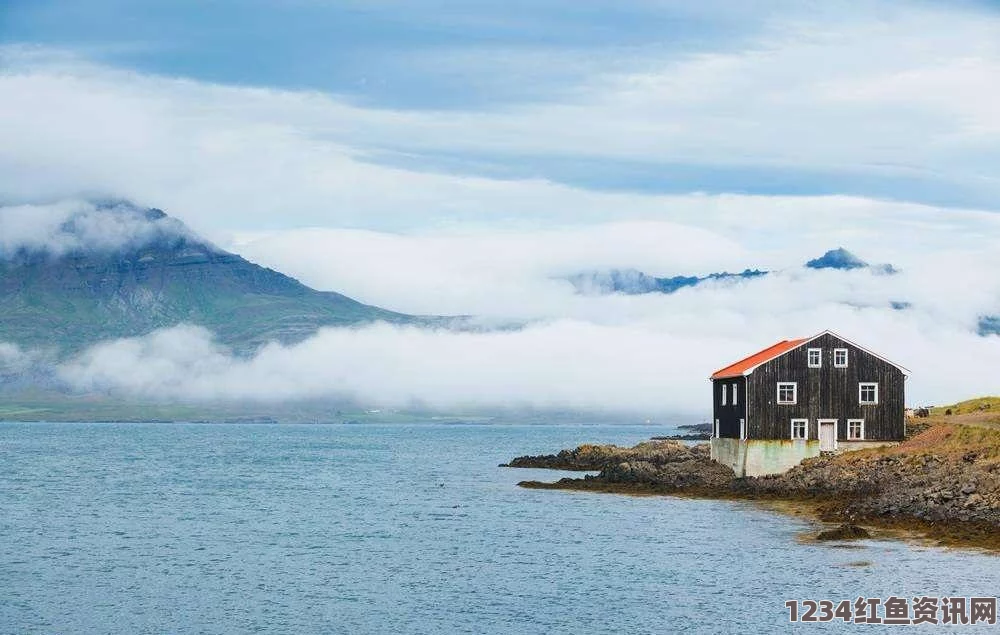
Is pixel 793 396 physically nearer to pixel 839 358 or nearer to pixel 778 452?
pixel 778 452

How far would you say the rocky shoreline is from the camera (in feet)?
205

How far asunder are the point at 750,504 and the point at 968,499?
18274mm

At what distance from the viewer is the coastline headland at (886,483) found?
6259 centimetres

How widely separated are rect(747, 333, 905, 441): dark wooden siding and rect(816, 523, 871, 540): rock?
→ 28465mm

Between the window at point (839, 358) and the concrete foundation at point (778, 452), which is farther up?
the window at point (839, 358)

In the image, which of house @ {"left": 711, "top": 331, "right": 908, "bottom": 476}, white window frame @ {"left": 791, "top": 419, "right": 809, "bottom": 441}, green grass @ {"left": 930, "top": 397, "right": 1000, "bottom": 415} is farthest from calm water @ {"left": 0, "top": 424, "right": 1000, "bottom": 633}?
green grass @ {"left": 930, "top": 397, "right": 1000, "bottom": 415}

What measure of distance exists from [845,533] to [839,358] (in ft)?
105

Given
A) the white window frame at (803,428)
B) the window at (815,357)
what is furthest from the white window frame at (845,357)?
the white window frame at (803,428)

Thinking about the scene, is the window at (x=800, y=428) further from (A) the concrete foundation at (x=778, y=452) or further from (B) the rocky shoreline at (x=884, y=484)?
(B) the rocky shoreline at (x=884, y=484)

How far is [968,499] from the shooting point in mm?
63938

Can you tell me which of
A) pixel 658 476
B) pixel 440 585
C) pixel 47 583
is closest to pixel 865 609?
pixel 440 585

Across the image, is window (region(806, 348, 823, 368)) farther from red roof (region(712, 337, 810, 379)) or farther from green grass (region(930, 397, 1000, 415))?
green grass (region(930, 397, 1000, 415))

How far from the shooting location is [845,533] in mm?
60688

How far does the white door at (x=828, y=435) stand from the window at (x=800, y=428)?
1000 mm
